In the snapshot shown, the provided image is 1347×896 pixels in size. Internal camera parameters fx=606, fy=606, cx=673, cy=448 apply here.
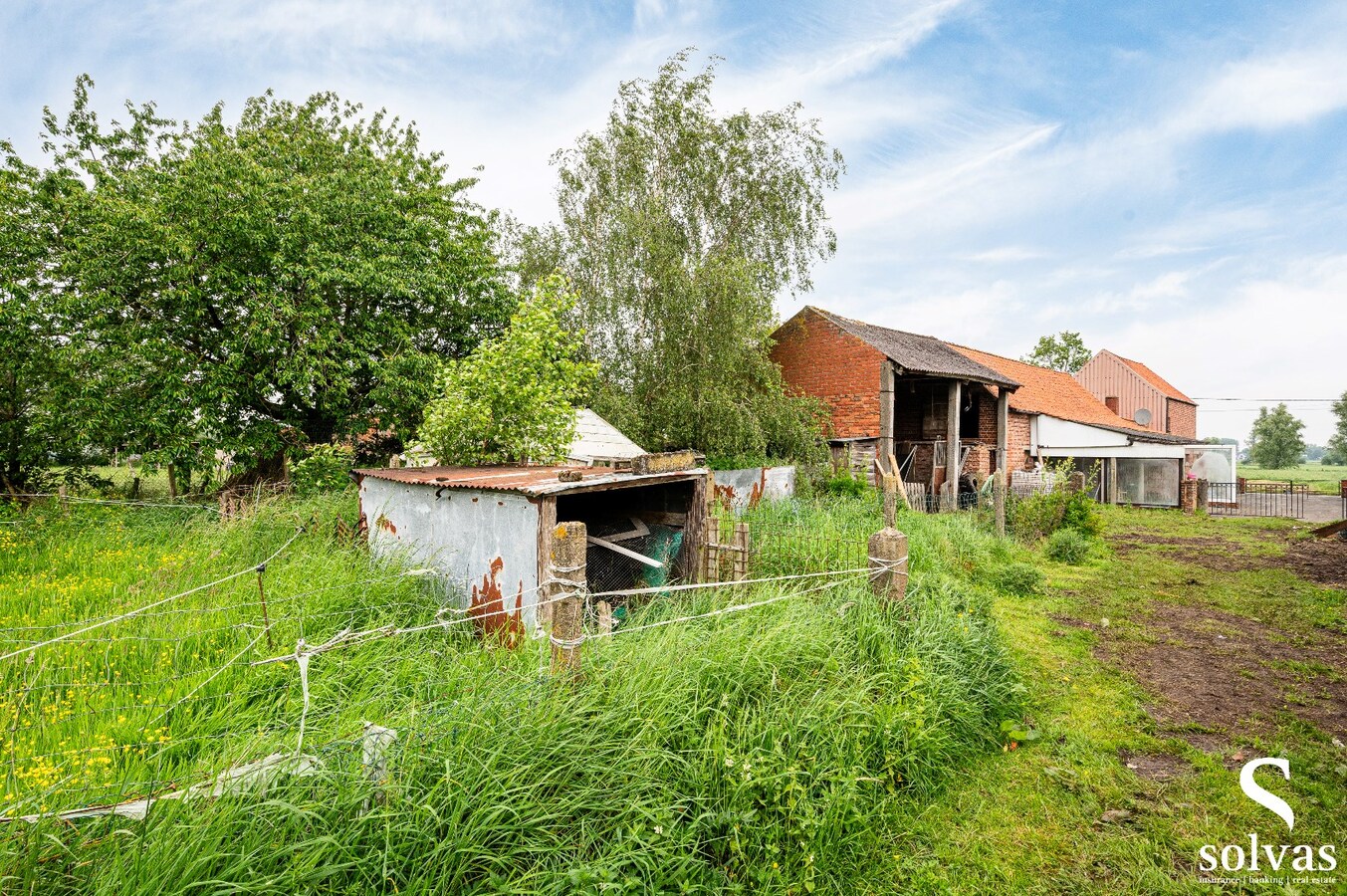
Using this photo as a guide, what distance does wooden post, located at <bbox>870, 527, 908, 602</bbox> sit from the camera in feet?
16.3

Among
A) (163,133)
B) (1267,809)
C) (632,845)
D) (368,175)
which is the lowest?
(1267,809)

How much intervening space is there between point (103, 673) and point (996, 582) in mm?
9328

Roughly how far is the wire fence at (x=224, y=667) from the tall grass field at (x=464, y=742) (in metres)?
0.02

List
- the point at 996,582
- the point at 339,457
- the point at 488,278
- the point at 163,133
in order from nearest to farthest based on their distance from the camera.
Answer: the point at 996,582 → the point at 339,457 → the point at 163,133 → the point at 488,278

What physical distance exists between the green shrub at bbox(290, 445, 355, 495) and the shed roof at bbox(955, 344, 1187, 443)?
20312 mm

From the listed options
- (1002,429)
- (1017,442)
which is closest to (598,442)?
(1002,429)

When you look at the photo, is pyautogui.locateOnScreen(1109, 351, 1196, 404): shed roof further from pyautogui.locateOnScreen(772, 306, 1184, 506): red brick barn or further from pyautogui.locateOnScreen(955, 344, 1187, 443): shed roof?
pyautogui.locateOnScreen(772, 306, 1184, 506): red brick barn

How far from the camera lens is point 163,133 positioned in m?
13.5

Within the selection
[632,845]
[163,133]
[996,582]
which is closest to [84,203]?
[163,133]

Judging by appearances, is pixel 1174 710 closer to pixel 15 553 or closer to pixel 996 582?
pixel 996 582

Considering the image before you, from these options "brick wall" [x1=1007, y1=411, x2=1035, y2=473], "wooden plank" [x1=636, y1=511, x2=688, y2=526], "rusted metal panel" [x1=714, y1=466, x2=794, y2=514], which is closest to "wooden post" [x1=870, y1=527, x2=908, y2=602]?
"wooden plank" [x1=636, y1=511, x2=688, y2=526]

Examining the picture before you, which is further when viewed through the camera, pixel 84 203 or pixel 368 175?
pixel 368 175

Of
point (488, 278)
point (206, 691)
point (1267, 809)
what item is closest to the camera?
point (206, 691)

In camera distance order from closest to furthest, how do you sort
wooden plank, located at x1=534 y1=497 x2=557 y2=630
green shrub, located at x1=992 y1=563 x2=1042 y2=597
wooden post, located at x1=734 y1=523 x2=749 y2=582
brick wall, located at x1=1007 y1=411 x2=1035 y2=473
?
wooden plank, located at x1=534 y1=497 x2=557 y2=630
wooden post, located at x1=734 y1=523 x2=749 y2=582
green shrub, located at x1=992 y1=563 x2=1042 y2=597
brick wall, located at x1=1007 y1=411 x2=1035 y2=473
